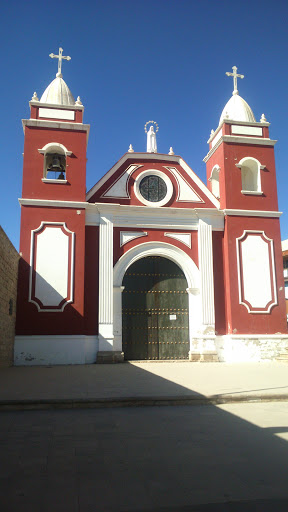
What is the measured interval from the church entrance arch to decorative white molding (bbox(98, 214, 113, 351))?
25cm

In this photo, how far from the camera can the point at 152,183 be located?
570 inches

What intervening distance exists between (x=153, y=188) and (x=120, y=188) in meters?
1.12

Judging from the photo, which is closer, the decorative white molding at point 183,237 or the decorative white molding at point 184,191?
the decorative white molding at point 183,237

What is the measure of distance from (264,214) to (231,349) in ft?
15.2

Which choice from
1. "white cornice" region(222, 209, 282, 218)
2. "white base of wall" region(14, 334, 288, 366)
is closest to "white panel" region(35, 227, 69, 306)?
"white base of wall" region(14, 334, 288, 366)

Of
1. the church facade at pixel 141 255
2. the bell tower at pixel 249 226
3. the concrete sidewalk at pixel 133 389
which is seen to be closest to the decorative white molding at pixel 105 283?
the church facade at pixel 141 255

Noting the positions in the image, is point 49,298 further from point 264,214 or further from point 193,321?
point 264,214

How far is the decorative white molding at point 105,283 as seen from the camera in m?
12.7

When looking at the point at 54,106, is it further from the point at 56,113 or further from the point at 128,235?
the point at 128,235

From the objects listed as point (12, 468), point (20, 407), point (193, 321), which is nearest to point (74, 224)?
point (193, 321)

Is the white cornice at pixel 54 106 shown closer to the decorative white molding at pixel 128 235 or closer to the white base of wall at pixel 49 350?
the decorative white molding at pixel 128 235

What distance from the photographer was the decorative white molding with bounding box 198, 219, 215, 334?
13438mm

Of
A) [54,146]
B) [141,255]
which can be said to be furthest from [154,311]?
[54,146]

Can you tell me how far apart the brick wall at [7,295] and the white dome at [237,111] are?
8786mm
